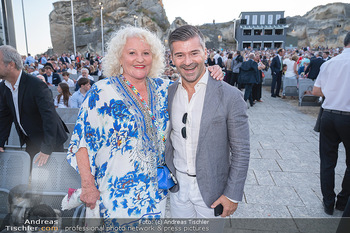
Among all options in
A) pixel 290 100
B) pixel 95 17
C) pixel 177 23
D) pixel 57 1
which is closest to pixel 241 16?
pixel 177 23

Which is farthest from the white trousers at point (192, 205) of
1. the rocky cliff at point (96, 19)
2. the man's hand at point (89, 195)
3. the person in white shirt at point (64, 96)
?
the rocky cliff at point (96, 19)

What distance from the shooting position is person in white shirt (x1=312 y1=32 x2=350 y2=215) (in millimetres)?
2691

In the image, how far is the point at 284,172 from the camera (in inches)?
158

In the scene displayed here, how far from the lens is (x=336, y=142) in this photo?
2.86 metres

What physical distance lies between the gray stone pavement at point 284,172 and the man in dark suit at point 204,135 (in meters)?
1.52

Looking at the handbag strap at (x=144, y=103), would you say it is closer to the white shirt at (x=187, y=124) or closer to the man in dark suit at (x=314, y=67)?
the white shirt at (x=187, y=124)

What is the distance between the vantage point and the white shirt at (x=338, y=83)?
2.68 meters

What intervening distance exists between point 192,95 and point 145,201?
2.88 ft

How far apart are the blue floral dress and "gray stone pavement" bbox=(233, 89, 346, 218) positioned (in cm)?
178

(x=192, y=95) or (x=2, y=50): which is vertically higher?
(x=2, y=50)

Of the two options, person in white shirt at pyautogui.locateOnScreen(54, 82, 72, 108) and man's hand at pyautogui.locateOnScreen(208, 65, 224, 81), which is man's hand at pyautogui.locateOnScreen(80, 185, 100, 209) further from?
person in white shirt at pyautogui.locateOnScreen(54, 82, 72, 108)

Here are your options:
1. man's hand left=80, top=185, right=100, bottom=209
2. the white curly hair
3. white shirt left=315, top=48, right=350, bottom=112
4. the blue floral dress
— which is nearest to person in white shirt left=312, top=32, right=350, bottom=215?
white shirt left=315, top=48, right=350, bottom=112

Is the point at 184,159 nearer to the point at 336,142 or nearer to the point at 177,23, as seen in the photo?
the point at 336,142

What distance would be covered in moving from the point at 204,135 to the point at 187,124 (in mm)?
169
